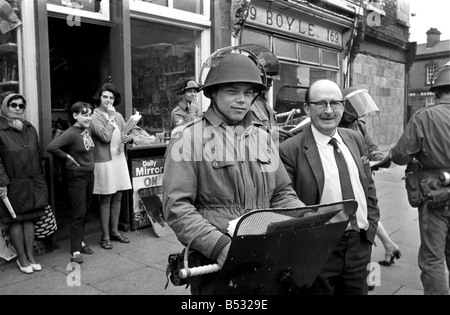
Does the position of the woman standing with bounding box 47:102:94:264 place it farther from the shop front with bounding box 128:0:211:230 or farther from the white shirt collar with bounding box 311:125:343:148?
the white shirt collar with bounding box 311:125:343:148

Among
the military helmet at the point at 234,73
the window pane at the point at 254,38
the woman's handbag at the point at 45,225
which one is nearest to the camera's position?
the military helmet at the point at 234,73

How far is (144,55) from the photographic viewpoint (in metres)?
6.71

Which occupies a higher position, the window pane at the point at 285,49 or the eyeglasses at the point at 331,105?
the window pane at the point at 285,49

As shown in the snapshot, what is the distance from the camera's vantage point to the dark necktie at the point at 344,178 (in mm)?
2586

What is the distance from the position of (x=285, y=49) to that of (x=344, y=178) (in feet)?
22.9

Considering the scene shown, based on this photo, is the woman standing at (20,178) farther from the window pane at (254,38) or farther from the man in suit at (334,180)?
the window pane at (254,38)

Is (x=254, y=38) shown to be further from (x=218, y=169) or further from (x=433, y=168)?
(x=218, y=169)

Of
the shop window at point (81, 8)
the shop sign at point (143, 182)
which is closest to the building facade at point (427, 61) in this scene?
the shop sign at point (143, 182)

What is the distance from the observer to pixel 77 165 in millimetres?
4594

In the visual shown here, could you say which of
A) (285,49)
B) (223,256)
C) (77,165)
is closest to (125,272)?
(77,165)

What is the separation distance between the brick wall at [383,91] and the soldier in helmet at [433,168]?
26.7 ft
